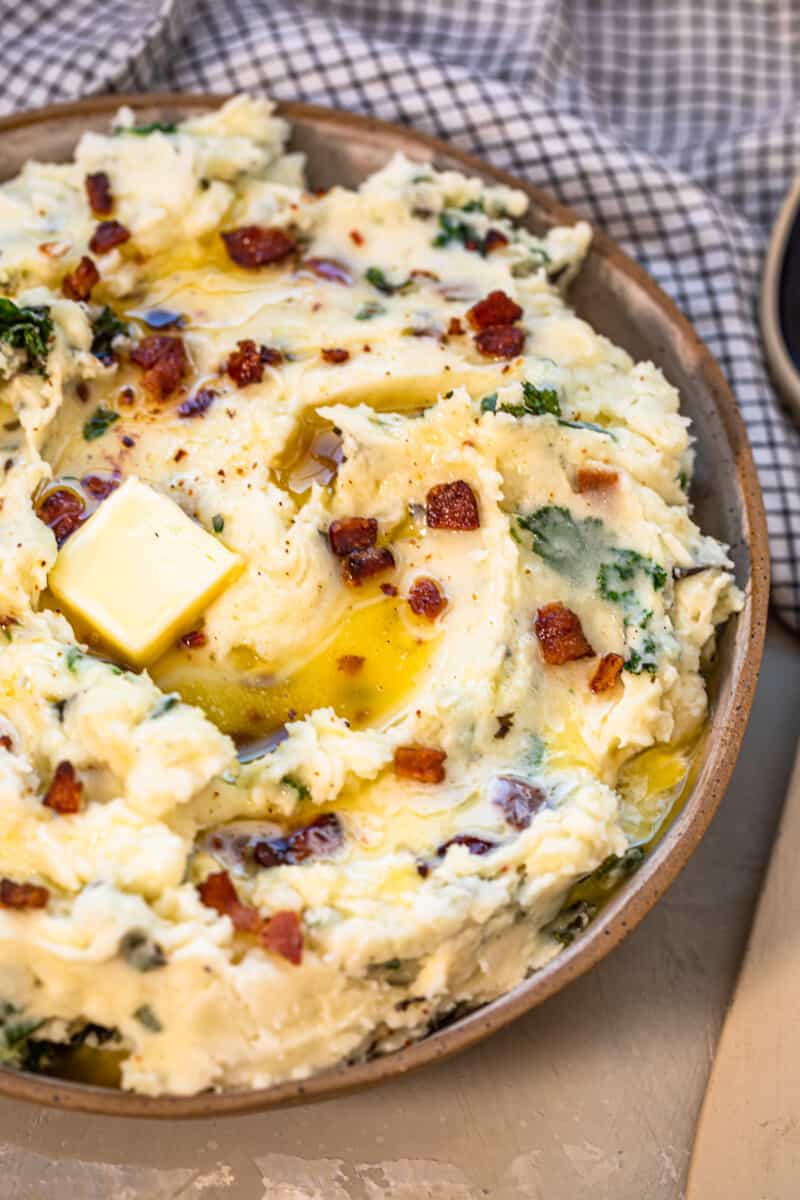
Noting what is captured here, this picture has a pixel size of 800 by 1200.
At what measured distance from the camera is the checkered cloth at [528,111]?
617 centimetres

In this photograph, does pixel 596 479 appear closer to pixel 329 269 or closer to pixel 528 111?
pixel 329 269

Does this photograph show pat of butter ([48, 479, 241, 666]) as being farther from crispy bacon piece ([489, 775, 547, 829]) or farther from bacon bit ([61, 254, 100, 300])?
crispy bacon piece ([489, 775, 547, 829])

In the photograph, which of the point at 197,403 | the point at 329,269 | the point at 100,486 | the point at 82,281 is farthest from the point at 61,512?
the point at 329,269

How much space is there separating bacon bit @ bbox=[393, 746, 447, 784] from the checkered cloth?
7.58 ft

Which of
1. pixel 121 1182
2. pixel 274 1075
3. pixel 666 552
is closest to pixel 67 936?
pixel 274 1075

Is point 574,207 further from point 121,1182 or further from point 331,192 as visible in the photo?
point 121,1182

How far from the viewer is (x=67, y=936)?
3.64 meters

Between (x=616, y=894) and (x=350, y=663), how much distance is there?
123 cm

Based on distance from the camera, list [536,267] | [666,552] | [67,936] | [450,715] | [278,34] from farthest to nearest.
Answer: [278,34] → [536,267] → [666,552] → [450,715] → [67,936]

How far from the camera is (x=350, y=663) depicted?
4551 millimetres

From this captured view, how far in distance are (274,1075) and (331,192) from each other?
371 cm

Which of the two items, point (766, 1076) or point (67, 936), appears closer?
point (67, 936)

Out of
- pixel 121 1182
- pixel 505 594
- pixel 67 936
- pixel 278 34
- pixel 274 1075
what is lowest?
pixel 121 1182

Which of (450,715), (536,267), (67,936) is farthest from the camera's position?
(536,267)
